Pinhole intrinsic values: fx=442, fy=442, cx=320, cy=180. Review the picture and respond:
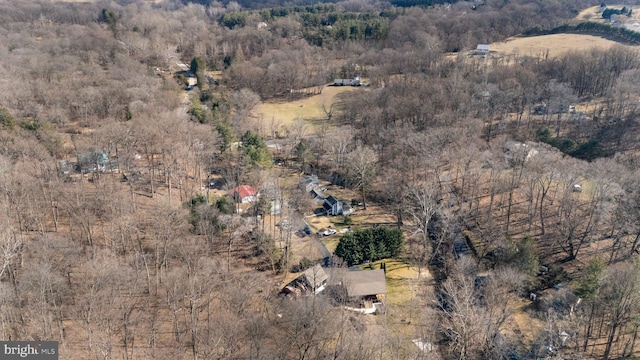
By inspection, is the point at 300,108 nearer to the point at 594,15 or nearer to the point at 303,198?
the point at 303,198

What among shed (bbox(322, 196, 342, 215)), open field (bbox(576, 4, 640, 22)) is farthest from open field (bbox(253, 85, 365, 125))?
open field (bbox(576, 4, 640, 22))

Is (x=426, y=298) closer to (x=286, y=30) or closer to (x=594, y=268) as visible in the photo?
(x=594, y=268)

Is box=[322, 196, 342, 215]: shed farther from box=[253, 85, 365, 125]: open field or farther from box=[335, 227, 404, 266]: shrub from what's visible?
box=[253, 85, 365, 125]: open field

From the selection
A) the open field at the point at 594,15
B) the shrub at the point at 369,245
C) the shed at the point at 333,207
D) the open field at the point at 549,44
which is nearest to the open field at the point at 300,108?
the shed at the point at 333,207

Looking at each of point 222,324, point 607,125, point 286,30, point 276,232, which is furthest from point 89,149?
point 286,30

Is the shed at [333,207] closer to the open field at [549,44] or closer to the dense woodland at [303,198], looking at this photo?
the dense woodland at [303,198]

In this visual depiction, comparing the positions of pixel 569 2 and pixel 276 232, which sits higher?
pixel 569 2
